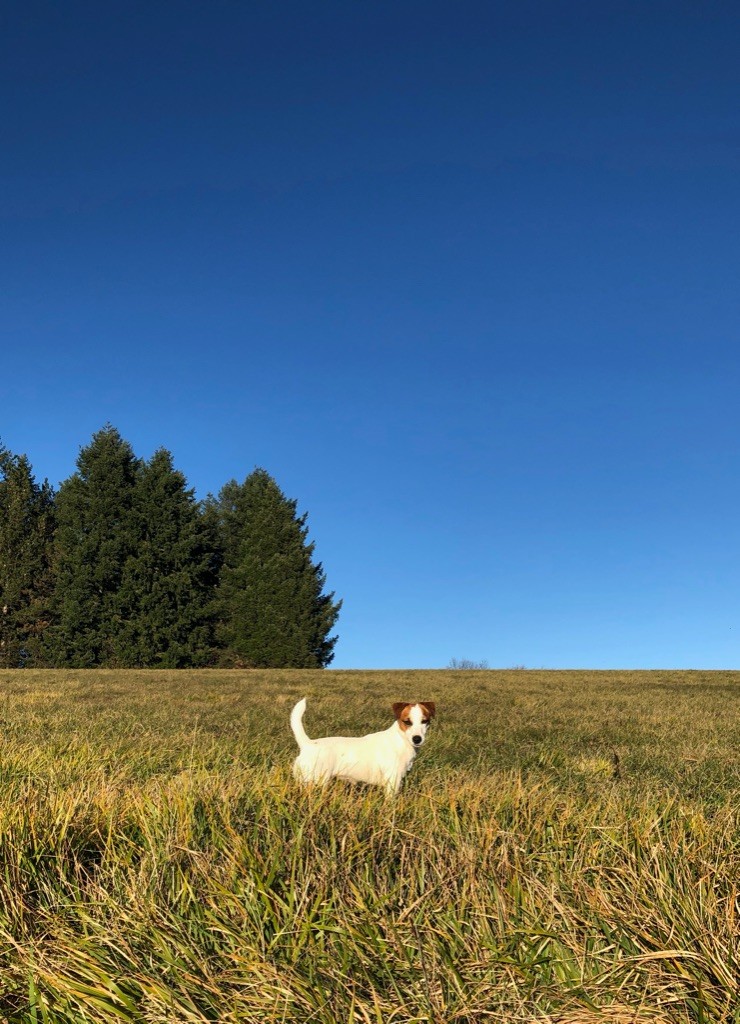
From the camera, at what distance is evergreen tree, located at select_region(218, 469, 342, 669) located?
41094mm

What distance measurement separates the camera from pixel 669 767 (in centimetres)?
795

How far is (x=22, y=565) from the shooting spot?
41219 mm

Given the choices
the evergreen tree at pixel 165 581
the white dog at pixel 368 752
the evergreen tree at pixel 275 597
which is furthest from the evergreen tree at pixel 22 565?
the white dog at pixel 368 752

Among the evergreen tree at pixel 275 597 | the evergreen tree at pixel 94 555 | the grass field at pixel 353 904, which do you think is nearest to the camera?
the grass field at pixel 353 904

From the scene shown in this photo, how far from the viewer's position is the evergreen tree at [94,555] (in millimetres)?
38500

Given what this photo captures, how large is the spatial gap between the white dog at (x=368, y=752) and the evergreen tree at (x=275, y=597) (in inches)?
1407

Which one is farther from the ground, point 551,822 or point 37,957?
point 551,822

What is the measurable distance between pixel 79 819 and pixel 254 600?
126ft

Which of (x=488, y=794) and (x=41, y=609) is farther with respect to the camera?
(x=41, y=609)

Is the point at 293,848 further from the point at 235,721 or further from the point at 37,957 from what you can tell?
the point at 235,721

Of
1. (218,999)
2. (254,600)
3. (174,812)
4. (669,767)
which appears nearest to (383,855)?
(174,812)

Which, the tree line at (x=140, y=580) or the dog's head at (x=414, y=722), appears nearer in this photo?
the dog's head at (x=414, y=722)

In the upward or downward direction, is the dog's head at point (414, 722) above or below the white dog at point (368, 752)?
above

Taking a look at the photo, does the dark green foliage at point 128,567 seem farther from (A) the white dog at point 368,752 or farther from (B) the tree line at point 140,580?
(A) the white dog at point 368,752
